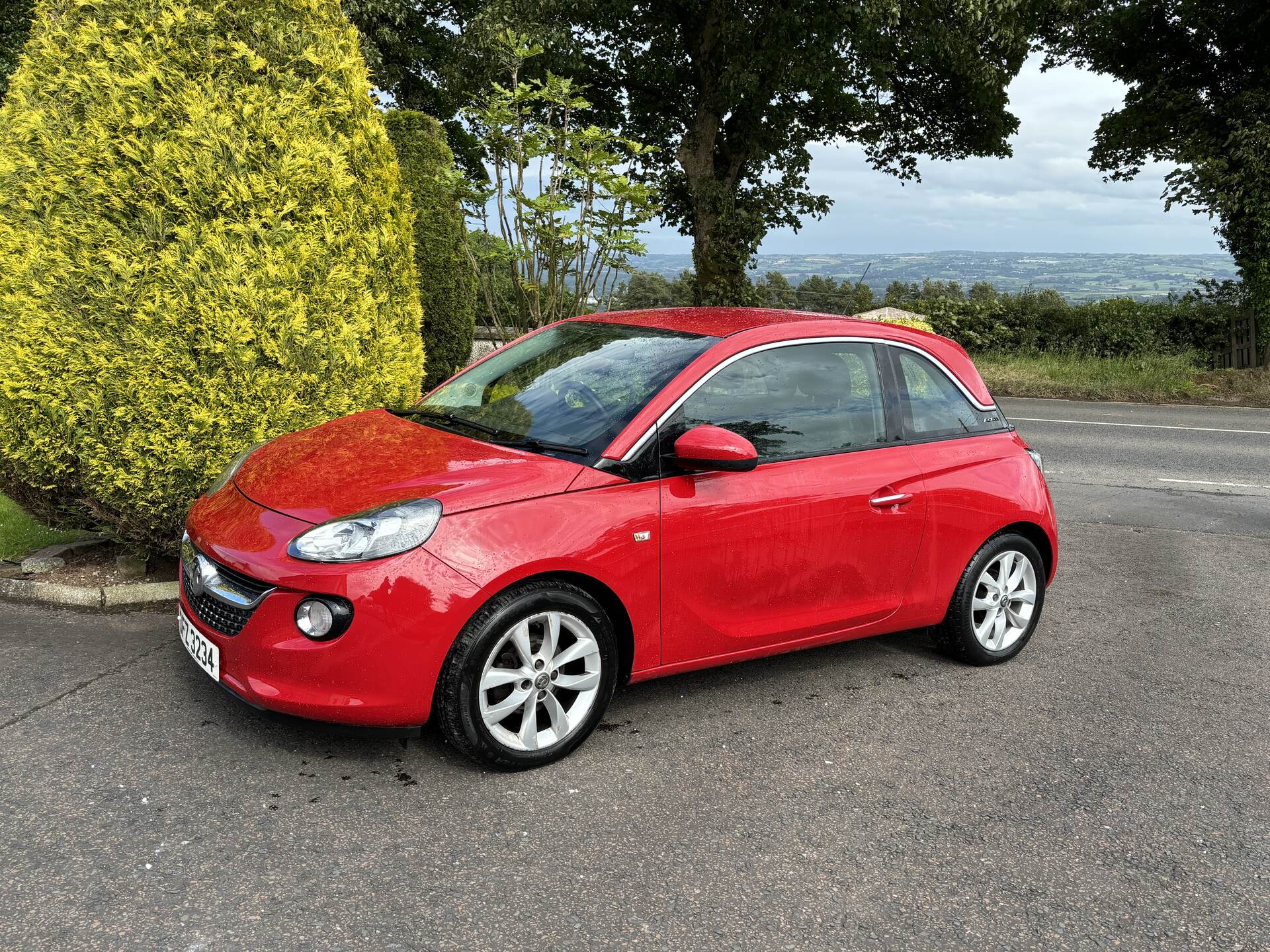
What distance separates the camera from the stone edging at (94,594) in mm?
5180

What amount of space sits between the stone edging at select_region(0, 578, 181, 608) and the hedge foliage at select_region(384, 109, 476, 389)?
227 inches

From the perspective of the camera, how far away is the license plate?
351cm

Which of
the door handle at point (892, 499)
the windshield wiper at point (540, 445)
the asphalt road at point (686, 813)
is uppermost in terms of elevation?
the windshield wiper at point (540, 445)

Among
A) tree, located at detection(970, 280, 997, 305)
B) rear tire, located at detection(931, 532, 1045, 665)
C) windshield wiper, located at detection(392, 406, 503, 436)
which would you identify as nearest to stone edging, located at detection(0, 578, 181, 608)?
windshield wiper, located at detection(392, 406, 503, 436)

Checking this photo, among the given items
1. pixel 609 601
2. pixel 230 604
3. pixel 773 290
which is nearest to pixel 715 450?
pixel 609 601

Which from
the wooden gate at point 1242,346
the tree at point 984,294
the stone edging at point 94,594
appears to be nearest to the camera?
the stone edging at point 94,594

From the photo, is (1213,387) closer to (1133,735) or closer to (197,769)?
(1133,735)

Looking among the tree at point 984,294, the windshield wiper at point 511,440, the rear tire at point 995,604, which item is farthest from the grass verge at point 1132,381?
the windshield wiper at point 511,440

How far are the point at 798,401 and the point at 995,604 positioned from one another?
4.85 ft

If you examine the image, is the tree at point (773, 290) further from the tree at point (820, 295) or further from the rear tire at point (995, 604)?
the rear tire at point (995, 604)

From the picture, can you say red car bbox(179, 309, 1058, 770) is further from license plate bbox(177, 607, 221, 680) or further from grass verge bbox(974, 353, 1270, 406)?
grass verge bbox(974, 353, 1270, 406)

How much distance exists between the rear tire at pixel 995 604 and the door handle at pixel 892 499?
1.85 feet

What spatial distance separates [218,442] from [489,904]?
9.98ft

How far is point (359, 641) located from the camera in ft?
10.7
